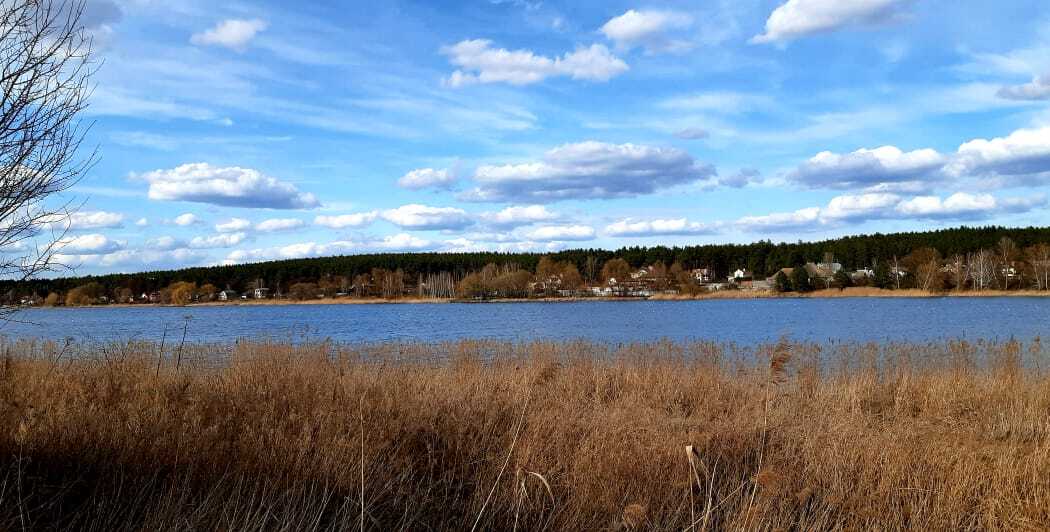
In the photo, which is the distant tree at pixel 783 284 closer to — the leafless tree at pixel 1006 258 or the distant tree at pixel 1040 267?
the leafless tree at pixel 1006 258

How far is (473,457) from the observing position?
705 centimetres

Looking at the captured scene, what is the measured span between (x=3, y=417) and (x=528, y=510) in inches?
172

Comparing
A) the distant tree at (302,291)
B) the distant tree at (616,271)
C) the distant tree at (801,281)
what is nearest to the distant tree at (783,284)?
the distant tree at (801,281)

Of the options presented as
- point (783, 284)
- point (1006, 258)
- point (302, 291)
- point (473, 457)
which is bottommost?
point (783, 284)

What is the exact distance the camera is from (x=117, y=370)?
833 cm

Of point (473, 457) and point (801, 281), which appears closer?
point (473, 457)

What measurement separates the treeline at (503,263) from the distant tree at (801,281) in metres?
13.2

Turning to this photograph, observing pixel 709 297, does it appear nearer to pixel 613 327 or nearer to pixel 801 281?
pixel 801 281

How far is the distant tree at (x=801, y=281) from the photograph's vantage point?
112m

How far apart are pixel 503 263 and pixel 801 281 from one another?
2580 inches

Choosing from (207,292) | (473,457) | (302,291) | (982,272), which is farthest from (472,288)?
(473,457)

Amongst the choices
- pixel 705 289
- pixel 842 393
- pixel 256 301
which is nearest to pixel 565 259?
pixel 705 289

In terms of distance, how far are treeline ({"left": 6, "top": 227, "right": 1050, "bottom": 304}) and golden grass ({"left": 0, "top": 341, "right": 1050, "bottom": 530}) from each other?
11202 centimetres

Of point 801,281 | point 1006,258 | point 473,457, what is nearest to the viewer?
point 473,457
